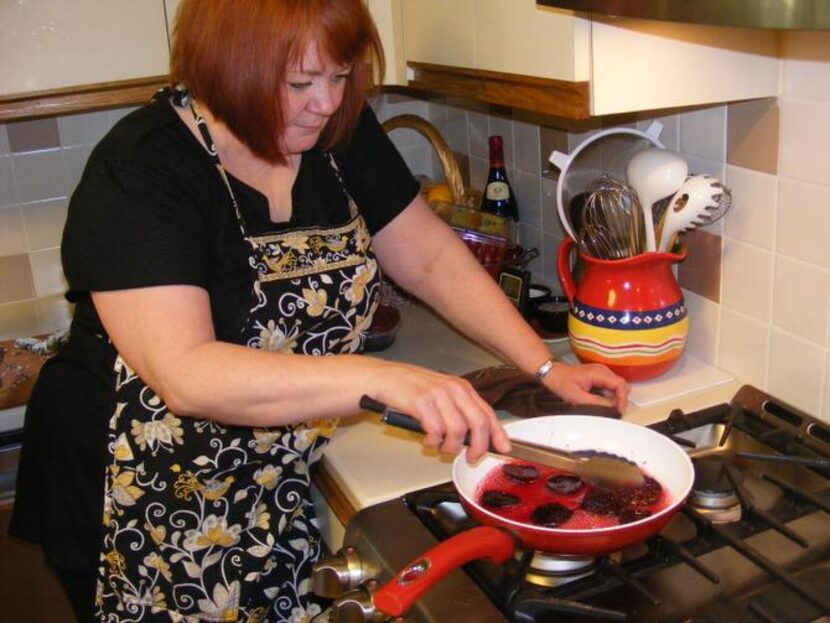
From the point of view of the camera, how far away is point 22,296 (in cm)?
201

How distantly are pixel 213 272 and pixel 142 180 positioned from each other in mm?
140

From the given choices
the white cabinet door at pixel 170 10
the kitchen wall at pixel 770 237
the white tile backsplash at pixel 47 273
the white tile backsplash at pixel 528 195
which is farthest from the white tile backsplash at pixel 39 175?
the kitchen wall at pixel 770 237

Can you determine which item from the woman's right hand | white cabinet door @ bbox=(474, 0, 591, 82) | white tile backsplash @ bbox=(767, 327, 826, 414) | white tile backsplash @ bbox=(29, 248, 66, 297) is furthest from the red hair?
white tile backsplash @ bbox=(29, 248, 66, 297)

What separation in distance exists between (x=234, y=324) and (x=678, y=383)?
63 centimetres

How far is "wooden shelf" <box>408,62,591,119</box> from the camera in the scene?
117 cm

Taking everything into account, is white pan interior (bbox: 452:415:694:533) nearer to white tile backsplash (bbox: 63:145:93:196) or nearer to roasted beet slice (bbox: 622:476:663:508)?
roasted beet slice (bbox: 622:476:663:508)

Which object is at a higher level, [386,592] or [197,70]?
[197,70]

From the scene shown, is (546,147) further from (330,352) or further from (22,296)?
(22,296)

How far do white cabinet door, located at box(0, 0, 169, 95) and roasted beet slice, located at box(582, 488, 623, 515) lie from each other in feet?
3.25

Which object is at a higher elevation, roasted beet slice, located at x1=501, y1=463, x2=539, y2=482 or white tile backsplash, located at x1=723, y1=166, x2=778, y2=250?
white tile backsplash, located at x1=723, y1=166, x2=778, y2=250

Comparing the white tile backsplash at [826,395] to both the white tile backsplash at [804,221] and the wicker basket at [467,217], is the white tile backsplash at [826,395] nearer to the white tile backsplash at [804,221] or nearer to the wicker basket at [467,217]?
the white tile backsplash at [804,221]

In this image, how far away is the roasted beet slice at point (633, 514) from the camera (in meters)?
1.00

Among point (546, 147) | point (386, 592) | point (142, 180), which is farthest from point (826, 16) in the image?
point (546, 147)

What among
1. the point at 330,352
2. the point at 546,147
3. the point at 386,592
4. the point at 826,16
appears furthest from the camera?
the point at 546,147
